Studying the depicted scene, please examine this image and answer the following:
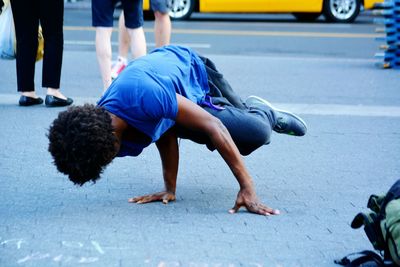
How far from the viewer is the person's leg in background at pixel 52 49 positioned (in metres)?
8.28

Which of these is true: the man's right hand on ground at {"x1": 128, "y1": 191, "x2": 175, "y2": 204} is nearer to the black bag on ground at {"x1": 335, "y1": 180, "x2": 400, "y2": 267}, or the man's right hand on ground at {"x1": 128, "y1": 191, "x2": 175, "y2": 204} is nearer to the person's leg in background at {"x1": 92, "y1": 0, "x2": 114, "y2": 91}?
the black bag on ground at {"x1": 335, "y1": 180, "x2": 400, "y2": 267}

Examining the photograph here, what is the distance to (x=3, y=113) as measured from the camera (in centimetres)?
816

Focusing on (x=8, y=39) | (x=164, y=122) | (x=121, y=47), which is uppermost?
(x=164, y=122)

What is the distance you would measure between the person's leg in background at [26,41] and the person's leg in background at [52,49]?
79 mm

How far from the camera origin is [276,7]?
16109mm

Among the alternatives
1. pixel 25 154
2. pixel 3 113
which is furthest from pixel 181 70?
pixel 3 113

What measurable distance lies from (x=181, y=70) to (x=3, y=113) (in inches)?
130

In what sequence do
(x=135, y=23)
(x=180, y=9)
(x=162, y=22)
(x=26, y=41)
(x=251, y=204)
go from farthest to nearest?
(x=180, y=9) < (x=162, y=22) < (x=135, y=23) < (x=26, y=41) < (x=251, y=204)

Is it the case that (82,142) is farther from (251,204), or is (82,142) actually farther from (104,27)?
(104,27)

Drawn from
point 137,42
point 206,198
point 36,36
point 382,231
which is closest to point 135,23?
point 137,42

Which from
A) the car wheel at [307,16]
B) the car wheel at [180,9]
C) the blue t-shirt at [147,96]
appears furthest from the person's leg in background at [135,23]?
the car wheel at [307,16]

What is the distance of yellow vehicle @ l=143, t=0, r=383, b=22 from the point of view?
16.1 meters

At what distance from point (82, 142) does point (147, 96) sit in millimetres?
424

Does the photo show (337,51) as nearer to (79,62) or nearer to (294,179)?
(79,62)
